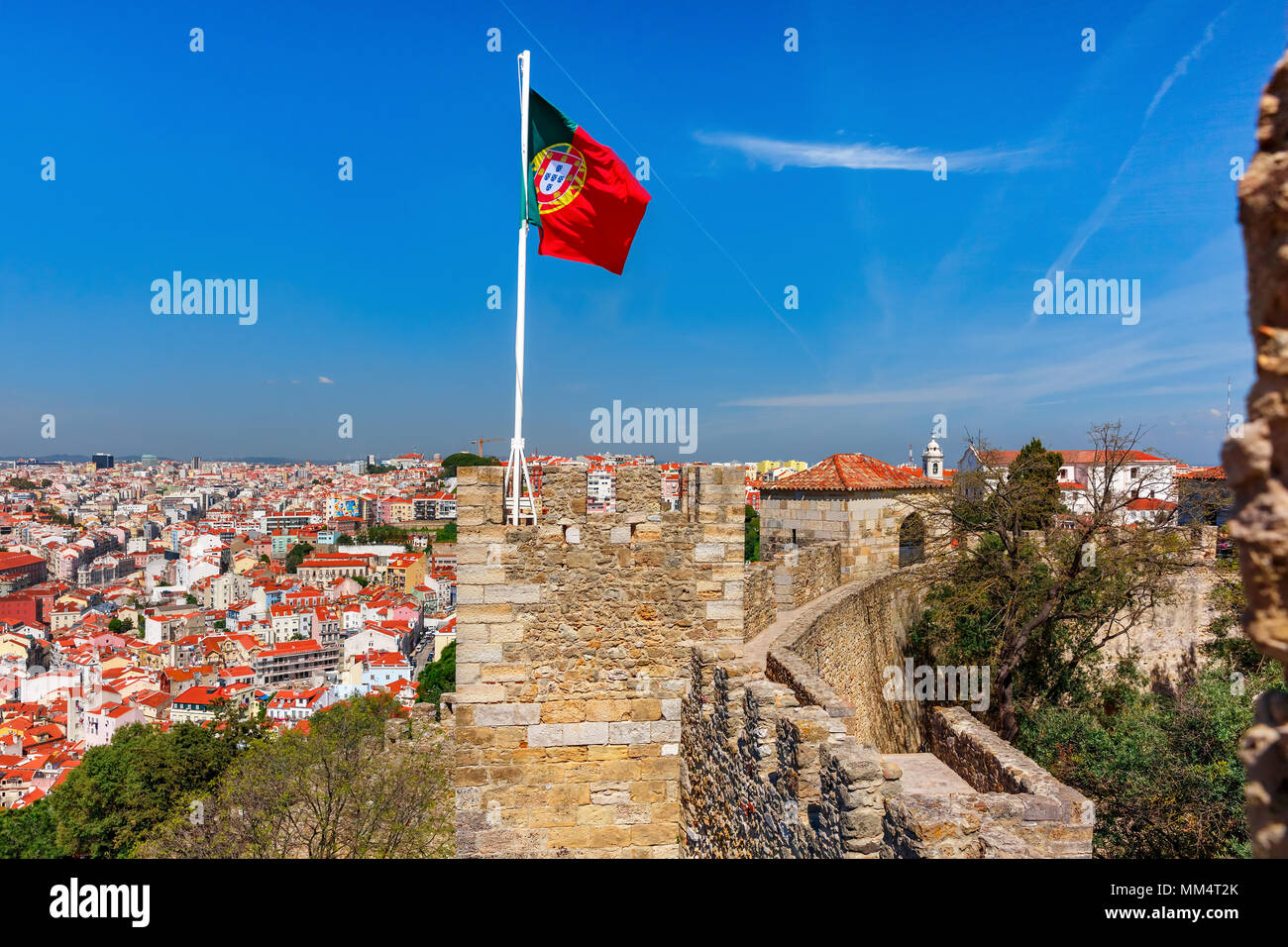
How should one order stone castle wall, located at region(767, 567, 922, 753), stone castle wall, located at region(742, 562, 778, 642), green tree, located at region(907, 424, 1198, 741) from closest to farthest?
stone castle wall, located at region(767, 567, 922, 753) → stone castle wall, located at region(742, 562, 778, 642) → green tree, located at region(907, 424, 1198, 741)

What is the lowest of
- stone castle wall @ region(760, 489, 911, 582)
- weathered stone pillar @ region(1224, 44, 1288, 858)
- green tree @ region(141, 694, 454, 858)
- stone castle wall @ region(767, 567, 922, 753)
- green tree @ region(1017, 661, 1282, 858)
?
green tree @ region(141, 694, 454, 858)

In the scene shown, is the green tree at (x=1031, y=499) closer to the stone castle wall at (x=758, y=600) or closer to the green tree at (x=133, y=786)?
the stone castle wall at (x=758, y=600)

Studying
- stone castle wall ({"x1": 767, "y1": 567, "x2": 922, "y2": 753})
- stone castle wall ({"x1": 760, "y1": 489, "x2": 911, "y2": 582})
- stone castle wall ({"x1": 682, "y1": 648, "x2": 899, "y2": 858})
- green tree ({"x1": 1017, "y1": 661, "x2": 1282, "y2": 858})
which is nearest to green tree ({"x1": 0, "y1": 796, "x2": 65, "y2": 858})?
stone castle wall ({"x1": 760, "y1": 489, "x2": 911, "y2": 582})

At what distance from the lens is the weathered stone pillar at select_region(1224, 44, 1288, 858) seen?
1171mm

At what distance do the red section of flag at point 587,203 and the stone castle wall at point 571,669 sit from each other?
2.33 meters

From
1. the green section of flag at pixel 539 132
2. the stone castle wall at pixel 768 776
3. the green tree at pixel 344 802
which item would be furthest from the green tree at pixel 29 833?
the green section of flag at pixel 539 132

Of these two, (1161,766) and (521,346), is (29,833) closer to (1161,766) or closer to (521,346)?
(521,346)

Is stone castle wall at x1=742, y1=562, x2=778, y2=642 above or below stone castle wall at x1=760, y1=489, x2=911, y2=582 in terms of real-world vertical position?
below

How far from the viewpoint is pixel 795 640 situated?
318 inches

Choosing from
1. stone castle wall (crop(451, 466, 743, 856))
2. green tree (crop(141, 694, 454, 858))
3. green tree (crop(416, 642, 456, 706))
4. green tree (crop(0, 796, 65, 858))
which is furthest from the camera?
green tree (crop(416, 642, 456, 706))

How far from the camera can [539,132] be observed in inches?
263

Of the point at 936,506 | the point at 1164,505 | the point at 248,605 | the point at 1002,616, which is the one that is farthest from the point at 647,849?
the point at 248,605

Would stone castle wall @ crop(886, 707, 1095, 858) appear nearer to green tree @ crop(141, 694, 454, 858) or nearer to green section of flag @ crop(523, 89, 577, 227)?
green section of flag @ crop(523, 89, 577, 227)
